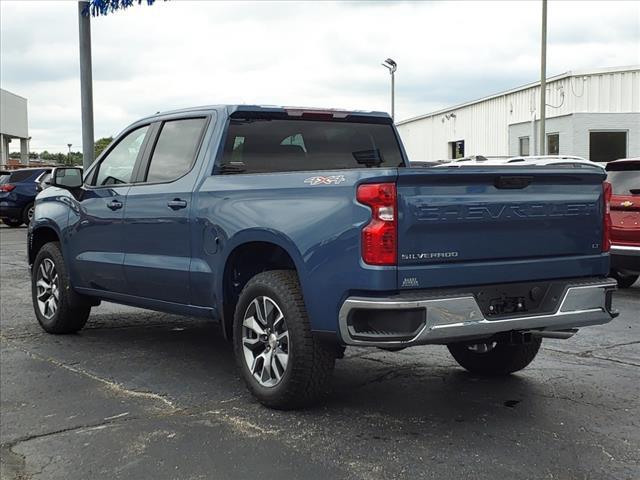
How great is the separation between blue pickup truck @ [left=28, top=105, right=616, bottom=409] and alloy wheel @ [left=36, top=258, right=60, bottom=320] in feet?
3.17

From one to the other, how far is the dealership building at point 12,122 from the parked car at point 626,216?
169 ft

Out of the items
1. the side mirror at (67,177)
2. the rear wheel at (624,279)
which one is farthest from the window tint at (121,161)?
the rear wheel at (624,279)

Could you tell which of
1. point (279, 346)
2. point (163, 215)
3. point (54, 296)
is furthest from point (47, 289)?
point (279, 346)

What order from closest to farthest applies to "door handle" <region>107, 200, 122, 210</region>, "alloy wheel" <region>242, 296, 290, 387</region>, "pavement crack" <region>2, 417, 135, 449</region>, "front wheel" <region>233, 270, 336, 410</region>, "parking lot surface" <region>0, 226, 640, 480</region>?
"parking lot surface" <region>0, 226, 640, 480</region> → "pavement crack" <region>2, 417, 135, 449</region> → "front wheel" <region>233, 270, 336, 410</region> → "alloy wheel" <region>242, 296, 290, 387</region> → "door handle" <region>107, 200, 122, 210</region>

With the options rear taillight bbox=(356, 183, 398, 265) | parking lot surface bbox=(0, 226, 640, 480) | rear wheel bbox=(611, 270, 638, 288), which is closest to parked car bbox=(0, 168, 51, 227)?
parking lot surface bbox=(0, 226, 640, 480)

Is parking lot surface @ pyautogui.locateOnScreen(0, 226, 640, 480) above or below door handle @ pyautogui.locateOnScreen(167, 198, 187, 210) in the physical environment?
below

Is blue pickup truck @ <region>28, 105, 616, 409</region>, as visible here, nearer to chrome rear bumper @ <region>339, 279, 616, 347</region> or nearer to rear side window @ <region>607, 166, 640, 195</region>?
chrome rear bumper @ <region>339, 279, 616, 347</region>

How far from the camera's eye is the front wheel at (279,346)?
4375mm

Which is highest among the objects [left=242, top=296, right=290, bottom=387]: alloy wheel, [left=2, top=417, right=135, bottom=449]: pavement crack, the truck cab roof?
the truck cab roof

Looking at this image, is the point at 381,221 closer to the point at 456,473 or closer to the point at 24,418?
the point at 456,473

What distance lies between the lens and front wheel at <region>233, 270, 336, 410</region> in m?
4.38

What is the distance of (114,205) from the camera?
20.2 ft

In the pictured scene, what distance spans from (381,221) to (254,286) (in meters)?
1.13

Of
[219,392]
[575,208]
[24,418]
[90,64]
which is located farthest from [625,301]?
[90,64]
